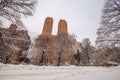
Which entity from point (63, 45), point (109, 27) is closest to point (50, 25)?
point (63, 45)

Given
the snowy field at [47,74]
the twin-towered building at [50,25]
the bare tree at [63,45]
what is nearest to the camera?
the snowy field at [47,74]

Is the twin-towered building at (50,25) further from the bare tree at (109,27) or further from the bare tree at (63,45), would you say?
the bare tree at (109,27)

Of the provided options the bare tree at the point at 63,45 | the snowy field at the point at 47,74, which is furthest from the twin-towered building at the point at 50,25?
the snowy field at the point at 47,74

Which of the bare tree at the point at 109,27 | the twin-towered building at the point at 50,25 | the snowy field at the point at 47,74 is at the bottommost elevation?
the snowy field at the point at 47,74

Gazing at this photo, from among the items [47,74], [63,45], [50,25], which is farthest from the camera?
[50,25]

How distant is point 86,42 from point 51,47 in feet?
60.3

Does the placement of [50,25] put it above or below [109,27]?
above

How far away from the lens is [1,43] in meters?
12.0

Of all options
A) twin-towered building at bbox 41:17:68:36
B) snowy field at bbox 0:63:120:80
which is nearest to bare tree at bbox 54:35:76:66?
snowy field at bbox 0:63:120:80

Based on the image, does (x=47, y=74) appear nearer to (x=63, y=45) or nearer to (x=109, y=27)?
(x=109, y=27)

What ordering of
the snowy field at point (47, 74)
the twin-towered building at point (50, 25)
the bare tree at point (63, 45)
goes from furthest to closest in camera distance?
the twin-towered building at point (50, 25) → the bare tree at point (63, 45) → the snowy field at point (47, 74)

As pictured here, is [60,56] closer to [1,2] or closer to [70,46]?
[70,46]

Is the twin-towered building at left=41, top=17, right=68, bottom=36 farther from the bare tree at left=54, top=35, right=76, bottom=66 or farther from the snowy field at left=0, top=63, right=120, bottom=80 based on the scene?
the snowy field at left=0, top=63, right=120, bottom=80

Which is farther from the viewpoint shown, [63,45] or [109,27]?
[63,45]
